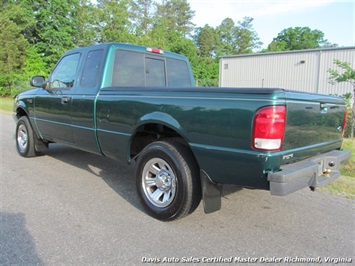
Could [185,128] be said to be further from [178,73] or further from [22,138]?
[22,138]

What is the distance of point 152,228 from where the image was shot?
329 centimetres

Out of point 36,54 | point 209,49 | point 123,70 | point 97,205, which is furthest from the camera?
point 209,49

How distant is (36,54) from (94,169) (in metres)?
30.0

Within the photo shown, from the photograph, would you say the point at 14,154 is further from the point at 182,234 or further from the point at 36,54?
the point at 36,54

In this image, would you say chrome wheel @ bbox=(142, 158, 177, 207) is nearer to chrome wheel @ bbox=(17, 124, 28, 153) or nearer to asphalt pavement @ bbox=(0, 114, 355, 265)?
asphalt pavement @ bbox=(0, 114, 355, 265)

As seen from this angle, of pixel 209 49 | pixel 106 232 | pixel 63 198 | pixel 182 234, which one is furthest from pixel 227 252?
pixel 209 49

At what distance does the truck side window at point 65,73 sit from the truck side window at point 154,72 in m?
1.13

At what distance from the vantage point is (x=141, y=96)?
364 cm

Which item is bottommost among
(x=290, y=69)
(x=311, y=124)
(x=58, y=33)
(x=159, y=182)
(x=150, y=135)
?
(x=159, y=182)

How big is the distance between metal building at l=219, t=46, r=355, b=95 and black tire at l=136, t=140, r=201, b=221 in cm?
2268

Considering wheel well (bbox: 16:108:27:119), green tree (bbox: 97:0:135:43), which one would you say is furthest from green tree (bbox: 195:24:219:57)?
wheel well (bbox: 16:108:27:119)

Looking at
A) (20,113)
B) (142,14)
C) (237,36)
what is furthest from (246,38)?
(20,113)

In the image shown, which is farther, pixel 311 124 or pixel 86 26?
pixel 86 26

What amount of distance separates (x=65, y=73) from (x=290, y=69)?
24.6 meters
